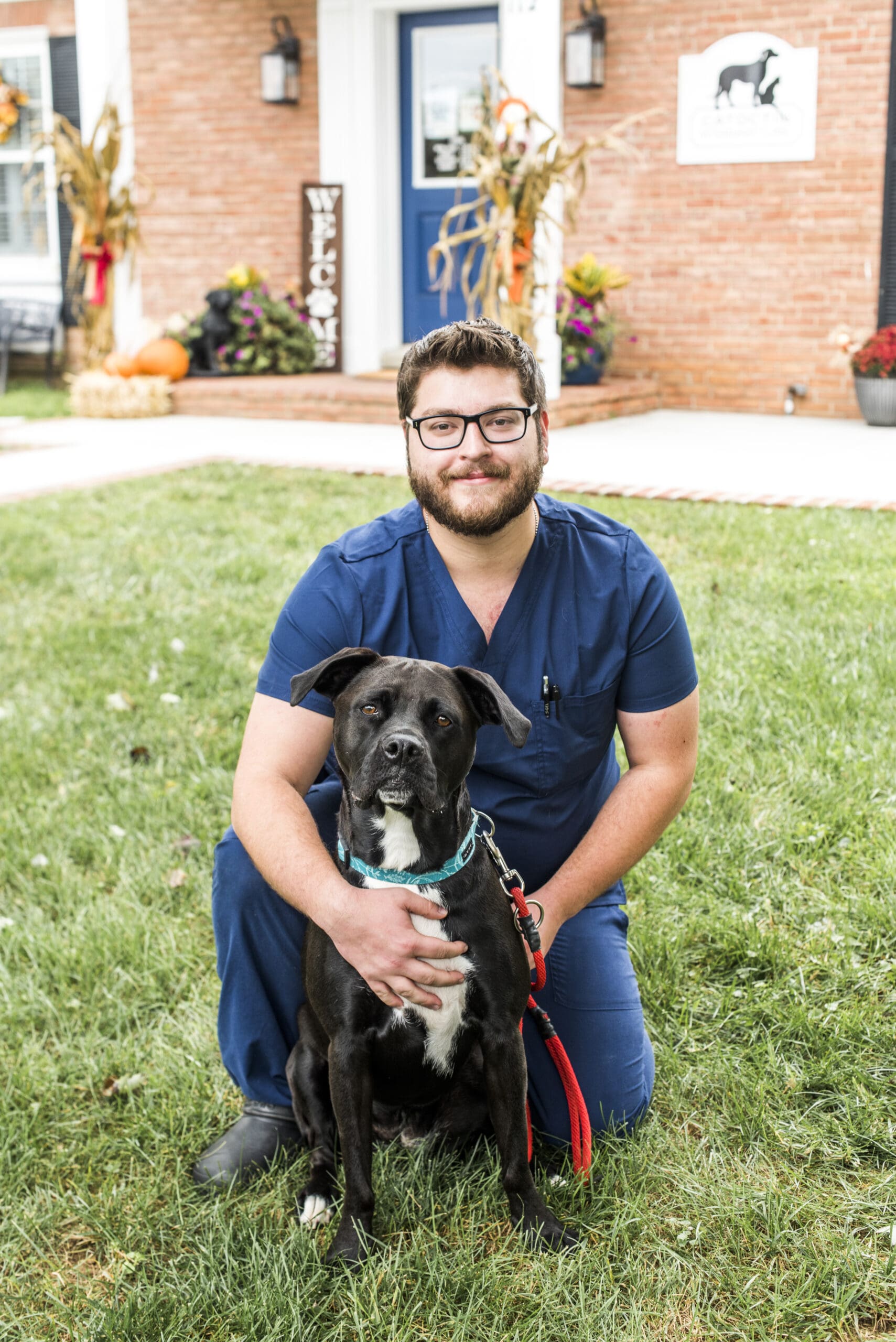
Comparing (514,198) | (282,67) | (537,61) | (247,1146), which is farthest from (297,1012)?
(282,67)

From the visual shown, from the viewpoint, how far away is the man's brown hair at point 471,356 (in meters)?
2.13

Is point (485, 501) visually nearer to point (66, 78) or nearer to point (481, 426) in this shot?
point (481, 426)

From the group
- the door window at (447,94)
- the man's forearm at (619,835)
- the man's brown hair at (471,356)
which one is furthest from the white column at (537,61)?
the man's forearm at (619,835)

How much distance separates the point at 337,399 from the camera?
32.3 ft

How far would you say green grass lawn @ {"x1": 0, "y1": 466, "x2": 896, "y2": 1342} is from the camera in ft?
6.20

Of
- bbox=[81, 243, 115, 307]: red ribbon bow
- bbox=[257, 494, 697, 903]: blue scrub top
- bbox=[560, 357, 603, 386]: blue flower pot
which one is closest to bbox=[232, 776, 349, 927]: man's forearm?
bbox=[257, 494, 697, 903]: blue scrub top

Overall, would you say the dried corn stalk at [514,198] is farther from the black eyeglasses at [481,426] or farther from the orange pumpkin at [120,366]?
the black eyeglasses at [481,426]

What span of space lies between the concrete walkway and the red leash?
4.61 metres

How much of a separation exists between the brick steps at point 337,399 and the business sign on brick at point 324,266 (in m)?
0.34

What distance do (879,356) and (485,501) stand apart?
25.5 ft

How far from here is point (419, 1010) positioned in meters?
1.93

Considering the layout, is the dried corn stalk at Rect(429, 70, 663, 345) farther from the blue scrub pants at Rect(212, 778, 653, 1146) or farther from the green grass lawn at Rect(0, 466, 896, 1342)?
the blue scrub pants at Rect(212, 778, 653, 1146)

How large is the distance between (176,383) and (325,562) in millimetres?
9035

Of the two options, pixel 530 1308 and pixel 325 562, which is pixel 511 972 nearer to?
pixel 530 1308
